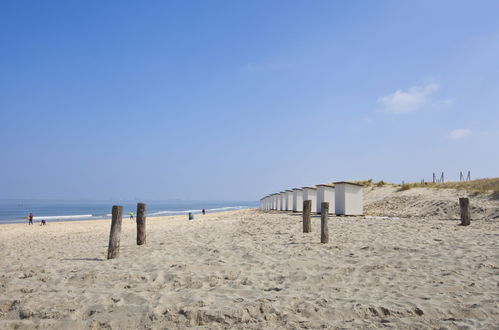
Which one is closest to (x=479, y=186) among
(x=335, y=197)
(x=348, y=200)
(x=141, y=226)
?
(x=348, y=200)

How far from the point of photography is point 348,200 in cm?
2008

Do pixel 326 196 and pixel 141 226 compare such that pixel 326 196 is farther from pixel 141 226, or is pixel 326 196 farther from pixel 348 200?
pixel 141 226

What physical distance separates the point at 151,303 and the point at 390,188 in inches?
1227

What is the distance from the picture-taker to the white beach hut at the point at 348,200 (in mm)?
20000

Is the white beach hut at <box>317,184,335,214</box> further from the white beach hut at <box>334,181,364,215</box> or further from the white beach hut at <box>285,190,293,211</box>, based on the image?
the white beach hut at <box>285,190,293,211</box>

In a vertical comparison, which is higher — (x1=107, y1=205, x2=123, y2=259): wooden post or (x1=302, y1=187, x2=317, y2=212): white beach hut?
(x1=302, y1=187, x2=317, y2=212): white beach hut

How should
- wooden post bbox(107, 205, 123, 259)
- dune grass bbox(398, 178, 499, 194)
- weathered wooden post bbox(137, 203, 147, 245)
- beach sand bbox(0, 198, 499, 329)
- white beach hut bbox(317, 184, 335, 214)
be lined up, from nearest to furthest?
beach sand bbox(0, 198, 499, 329)
wooden post bbox(107, 205, 123, 259)
weathered wooden post bbox(137, 203, 147, 245)
white beach hut bbox(317, 184, 335, 214)
dune grass bbox(398, 178, 499, 194)

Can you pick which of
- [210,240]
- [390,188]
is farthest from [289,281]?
[390,188]

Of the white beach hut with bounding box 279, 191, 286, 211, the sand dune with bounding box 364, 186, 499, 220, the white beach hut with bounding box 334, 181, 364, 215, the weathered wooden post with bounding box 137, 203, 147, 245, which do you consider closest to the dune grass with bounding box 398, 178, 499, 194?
the sand dune with bounding box 364, 186, 499, 220

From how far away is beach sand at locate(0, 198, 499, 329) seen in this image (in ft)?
14.4

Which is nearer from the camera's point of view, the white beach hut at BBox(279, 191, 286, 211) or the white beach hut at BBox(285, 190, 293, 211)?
the white beach hut at BBox(285, 190, 293, 211)

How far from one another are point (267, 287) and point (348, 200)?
50.2ft

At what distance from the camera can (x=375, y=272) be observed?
6434mm

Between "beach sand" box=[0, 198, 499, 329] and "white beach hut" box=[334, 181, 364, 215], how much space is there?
10421 mm
